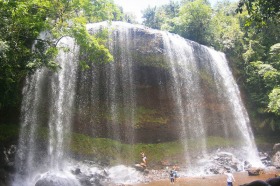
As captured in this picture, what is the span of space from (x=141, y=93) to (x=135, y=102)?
2.79 ft

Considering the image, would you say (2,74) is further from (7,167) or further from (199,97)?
(199,97)

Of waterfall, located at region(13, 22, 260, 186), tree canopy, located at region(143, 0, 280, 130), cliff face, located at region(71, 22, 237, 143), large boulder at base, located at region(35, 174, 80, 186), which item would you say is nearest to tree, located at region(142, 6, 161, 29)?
tree canopy, located at region(143, 0, 280, 130)

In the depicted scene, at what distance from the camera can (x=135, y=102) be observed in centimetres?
2020

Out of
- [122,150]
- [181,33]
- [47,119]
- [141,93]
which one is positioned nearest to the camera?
[47,119]

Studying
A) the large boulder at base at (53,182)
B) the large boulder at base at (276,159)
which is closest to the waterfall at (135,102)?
the large boulder at base at (276,159)

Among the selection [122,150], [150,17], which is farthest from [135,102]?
[150,17]

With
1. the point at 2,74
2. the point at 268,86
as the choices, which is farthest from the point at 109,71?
the point at 268,86

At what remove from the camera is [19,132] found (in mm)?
16938

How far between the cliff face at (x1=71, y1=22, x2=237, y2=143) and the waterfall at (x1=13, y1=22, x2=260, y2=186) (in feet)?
0.23

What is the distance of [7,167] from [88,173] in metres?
4.37

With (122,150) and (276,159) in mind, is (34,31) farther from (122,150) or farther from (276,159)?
(276,159)

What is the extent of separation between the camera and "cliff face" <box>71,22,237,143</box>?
62.8ft

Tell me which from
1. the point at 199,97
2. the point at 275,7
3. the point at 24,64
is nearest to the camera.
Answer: the point at 275,7

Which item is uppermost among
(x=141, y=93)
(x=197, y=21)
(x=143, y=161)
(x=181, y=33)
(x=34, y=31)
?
(x=197, y=21)
